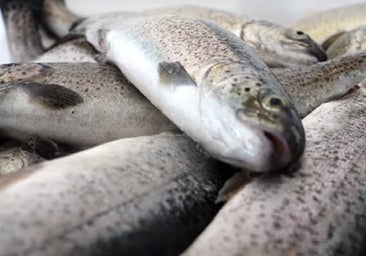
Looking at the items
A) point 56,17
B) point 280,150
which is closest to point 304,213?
point 280,150

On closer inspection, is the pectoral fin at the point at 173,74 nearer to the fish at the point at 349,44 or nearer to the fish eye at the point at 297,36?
the fish eye at the point at 297,36

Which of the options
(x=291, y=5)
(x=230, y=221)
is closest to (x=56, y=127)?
(x=230, y=221)

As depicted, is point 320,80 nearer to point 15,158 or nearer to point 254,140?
point 254,140

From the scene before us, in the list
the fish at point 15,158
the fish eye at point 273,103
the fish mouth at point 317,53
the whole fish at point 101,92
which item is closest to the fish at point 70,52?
the whole fish at point 101,92

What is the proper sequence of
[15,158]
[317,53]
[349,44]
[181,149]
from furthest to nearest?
[349,44] → [317,53] → [15,158] → [181,149]

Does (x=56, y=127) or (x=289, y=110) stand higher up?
(x=289, y=110)

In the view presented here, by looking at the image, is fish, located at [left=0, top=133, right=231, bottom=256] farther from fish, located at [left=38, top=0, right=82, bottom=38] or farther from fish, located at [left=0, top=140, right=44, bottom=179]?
fish, located at [left=38, top=0, right=82, bottom=38]

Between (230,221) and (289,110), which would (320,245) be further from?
(289,110)
